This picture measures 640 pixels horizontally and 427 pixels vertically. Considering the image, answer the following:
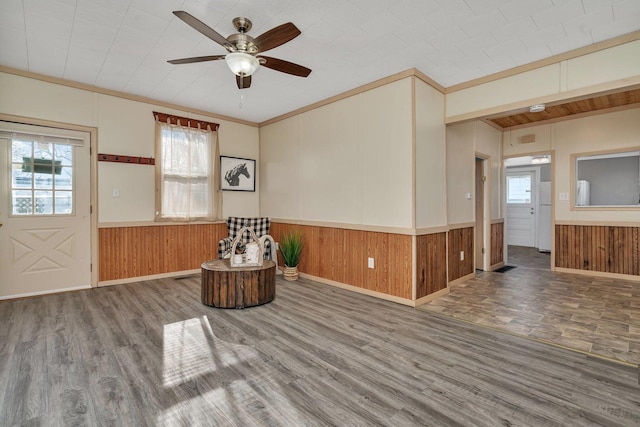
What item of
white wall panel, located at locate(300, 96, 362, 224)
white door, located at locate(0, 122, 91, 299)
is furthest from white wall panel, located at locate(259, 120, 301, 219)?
white door, located at locate(0, 122, 91, 299)

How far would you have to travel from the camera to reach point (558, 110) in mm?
4859

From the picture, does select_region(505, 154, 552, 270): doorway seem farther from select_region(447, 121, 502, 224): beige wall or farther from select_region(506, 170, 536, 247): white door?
select_region(447, 121, 502, 224): beige wall

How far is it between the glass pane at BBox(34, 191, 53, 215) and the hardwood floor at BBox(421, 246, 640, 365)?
471cm

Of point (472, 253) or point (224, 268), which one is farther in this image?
point (472, 253)

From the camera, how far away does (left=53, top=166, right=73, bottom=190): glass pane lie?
3969 millimetres

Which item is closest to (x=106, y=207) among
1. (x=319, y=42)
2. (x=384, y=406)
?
(x=319, y=42)

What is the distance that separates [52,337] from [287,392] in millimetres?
2192

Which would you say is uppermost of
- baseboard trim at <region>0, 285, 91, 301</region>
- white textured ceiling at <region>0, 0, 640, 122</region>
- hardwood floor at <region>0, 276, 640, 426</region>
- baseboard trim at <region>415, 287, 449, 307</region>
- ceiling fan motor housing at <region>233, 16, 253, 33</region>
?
white textured ceiling at <region>0, 0, 640, 122</region>

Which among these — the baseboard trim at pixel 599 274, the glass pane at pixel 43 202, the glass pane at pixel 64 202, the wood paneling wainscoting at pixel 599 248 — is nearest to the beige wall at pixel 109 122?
the glass pane at pixel 64 202

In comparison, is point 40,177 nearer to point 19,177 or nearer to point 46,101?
point 19,177

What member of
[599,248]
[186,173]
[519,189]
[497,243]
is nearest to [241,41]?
[186,173]

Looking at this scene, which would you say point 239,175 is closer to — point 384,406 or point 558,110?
point 384,406

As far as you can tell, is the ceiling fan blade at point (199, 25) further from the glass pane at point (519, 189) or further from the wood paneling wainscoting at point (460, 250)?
the glass pane at point (519, 189)

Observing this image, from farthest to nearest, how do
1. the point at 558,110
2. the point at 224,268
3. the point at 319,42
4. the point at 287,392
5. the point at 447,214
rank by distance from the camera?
the point at 558,110
the point at 447,214
the point at 224,268
the point at 319,42
the point at 287,392
